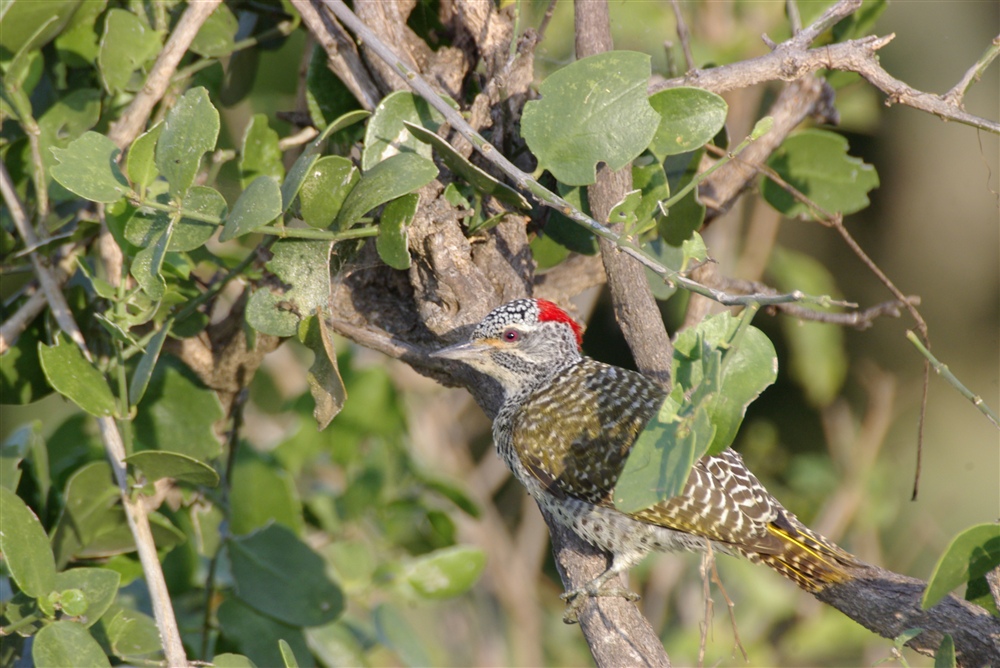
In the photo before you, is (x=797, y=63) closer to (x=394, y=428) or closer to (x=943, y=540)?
(x=394, y=428)

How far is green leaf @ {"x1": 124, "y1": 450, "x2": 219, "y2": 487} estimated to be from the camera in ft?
7.18

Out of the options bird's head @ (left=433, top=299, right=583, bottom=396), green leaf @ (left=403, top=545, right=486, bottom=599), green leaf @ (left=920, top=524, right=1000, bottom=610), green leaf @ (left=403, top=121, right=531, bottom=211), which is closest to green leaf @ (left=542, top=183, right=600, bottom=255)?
bird's head @ (left=433, top=299, right=583, bottom=396)

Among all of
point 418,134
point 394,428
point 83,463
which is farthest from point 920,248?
point 83,463

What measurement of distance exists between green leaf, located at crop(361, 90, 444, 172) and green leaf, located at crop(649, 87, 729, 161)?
0.53m

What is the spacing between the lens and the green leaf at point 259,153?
248 centimetres

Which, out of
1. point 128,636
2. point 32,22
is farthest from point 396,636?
point 32,22

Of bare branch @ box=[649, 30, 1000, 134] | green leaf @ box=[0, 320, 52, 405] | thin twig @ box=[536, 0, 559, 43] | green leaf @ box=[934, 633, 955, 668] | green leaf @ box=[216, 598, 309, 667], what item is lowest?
green leaf @ box=[216, 598, 309, 667]

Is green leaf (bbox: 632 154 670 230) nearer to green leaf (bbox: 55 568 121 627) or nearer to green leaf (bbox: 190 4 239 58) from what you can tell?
green leaf (bbox: 190 4 239 58)

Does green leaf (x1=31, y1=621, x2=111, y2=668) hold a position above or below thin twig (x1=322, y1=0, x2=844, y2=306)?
below

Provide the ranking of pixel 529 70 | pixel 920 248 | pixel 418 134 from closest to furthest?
pixel 418 134 < pixel 529 70 < pixel 920 248

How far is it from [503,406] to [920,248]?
3.37 meters

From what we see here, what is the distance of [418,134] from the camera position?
2150 mm

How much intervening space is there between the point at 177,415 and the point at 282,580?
544 millimetres

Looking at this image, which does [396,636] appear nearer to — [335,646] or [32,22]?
[335,646]
